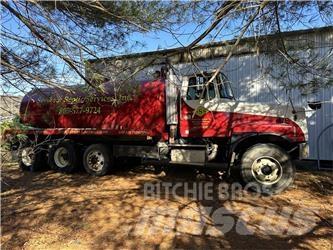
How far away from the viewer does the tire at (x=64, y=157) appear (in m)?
11.0

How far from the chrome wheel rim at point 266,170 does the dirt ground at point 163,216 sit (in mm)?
375

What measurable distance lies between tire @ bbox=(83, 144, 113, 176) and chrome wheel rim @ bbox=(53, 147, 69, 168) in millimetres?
845

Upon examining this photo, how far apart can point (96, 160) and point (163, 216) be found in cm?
462

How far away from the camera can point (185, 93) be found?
9281mm

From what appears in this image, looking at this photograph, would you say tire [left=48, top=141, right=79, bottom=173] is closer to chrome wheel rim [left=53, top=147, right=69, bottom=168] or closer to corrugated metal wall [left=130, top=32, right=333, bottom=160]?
chrome wheel rim [left=53, top=147, right=69, bottom=168]

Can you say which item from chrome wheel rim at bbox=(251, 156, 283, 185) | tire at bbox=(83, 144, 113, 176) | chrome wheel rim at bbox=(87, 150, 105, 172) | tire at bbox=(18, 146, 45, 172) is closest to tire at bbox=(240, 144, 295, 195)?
chrome wheel rim at bbox=(251, 156, 283, 185)

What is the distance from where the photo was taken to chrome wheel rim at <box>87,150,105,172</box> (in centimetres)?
1054

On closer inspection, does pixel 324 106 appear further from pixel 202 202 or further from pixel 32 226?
pixel 32 226

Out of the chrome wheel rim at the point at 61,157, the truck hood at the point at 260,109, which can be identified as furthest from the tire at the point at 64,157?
the truck hood at the point at 260,109

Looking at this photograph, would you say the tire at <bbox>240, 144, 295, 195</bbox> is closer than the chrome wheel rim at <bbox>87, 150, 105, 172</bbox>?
Yes

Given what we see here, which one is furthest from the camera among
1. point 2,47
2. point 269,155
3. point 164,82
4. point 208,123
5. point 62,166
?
point 62,166

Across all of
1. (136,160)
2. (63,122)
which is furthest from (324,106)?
(63,122)

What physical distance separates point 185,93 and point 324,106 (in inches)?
176

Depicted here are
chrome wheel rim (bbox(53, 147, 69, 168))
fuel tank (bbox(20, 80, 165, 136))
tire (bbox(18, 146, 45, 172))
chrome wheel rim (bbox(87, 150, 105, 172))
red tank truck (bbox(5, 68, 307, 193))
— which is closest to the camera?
red tank truck (bbox(5, 68, 307, 193))
